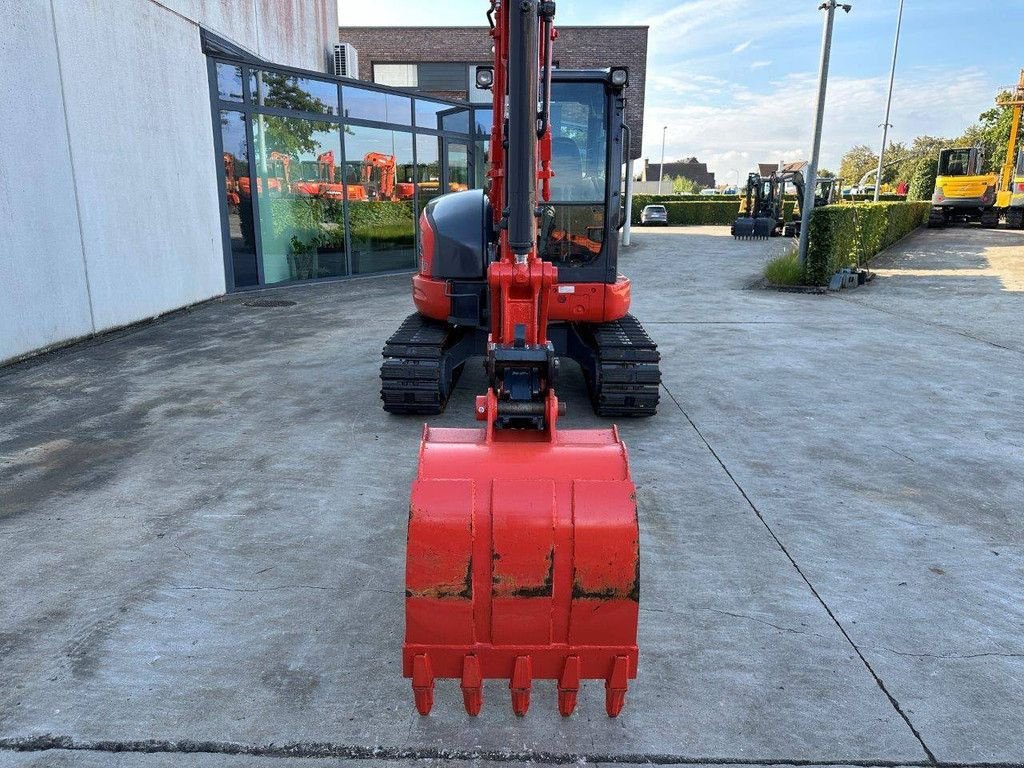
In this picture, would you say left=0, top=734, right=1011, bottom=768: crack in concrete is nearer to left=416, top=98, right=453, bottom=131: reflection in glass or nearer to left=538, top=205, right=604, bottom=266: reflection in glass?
left=538, top=205, right=604, bottom=266: reflection in glass

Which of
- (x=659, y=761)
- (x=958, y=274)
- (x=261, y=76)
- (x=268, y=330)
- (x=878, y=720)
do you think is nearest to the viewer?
(x=659, y=761)

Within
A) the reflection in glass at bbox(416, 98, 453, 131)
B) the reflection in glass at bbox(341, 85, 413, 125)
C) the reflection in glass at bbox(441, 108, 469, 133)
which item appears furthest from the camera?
the reflection in glass at bbox(441, 108, 469, 133)

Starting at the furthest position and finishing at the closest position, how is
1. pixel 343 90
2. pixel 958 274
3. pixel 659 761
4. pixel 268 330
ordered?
1. pixel 958 274
2. pixel 343 90
3. pixel 268 330
4. pixel 659 761

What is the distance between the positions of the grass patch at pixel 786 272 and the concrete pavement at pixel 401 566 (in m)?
6.68

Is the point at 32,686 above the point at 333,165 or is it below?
below

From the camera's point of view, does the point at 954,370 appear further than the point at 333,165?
No

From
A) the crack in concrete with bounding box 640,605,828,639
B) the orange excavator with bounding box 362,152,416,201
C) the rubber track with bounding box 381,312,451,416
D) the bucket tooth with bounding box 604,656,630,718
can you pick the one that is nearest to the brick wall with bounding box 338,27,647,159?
the orange excavator with bounding box 362,152,416,201

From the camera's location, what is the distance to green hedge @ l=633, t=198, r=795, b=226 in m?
39.7

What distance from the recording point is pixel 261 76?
12273 mm

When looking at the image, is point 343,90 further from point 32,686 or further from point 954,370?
point 32,686

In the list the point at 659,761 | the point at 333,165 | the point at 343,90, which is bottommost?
the point at 659,761

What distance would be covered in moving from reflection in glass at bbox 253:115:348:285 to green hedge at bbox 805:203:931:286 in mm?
9316

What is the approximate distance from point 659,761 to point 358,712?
1.08 metres

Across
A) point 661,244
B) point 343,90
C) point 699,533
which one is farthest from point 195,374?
point 661,244
